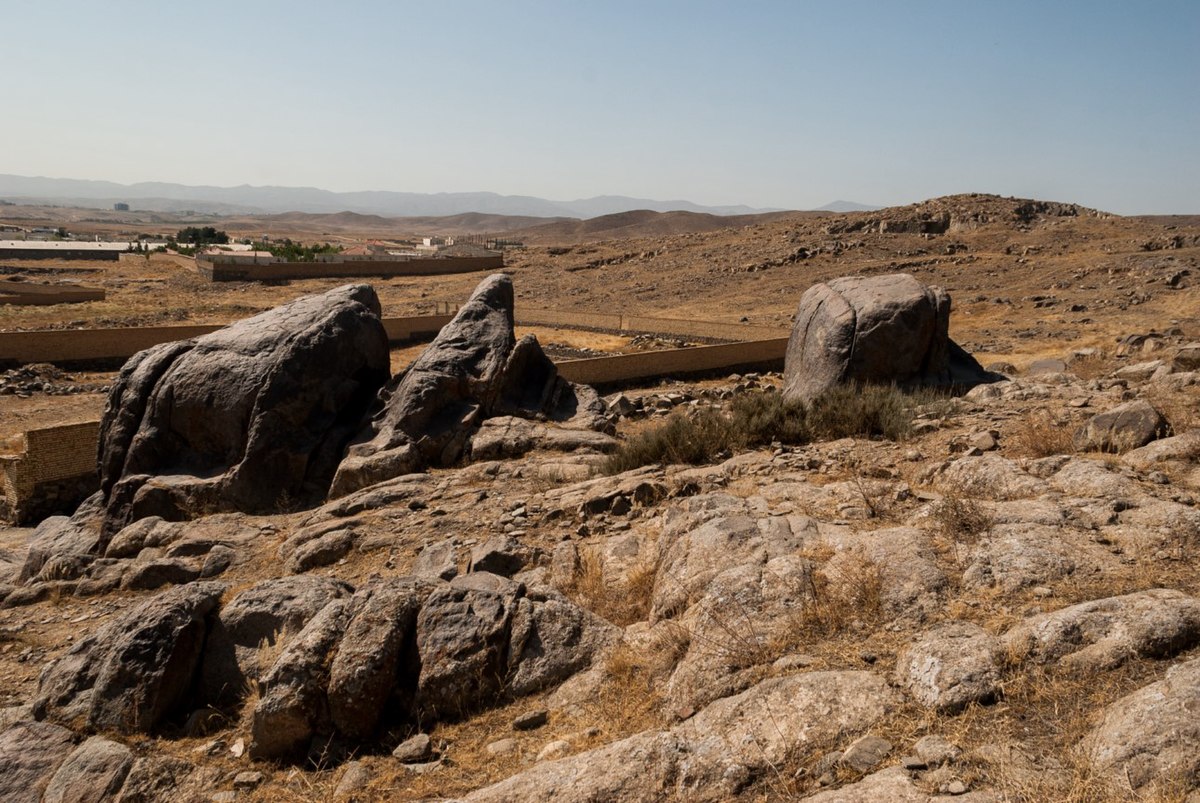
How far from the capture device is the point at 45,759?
5984 mm

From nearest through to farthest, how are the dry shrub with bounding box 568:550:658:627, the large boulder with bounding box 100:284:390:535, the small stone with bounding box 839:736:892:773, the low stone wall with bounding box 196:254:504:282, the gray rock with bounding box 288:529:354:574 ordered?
the small stone with bounding box 839:736:892:773, the dry shrub with bounding box 568:550:658:627, the gray rock with bounding box 288:529:354:574, the large boulder with bounding box 100:284:390:535, the low stone wall with bounding box 196:254:504:282

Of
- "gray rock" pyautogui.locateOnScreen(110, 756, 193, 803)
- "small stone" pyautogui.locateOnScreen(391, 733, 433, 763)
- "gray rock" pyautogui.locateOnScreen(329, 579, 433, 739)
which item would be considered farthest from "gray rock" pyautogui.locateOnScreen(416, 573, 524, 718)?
"gray rock" pyautogui.locateOnScreen(110, 756, 193, 803)

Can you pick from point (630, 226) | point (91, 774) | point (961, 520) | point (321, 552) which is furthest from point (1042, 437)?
point (630, 226)

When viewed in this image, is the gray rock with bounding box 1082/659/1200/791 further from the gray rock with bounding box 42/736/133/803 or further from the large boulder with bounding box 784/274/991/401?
the large boulder with bounding box 784/274/991/401

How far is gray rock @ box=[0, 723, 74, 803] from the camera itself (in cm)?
574

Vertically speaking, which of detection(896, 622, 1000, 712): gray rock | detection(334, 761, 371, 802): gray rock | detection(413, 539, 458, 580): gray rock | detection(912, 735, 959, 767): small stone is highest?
detection(896, 622, 1000, 712): gray rock

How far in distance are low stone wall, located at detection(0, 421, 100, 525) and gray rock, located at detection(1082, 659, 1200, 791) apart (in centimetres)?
1559

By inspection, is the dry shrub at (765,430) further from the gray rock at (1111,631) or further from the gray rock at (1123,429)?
the gray rock at (1111,631)

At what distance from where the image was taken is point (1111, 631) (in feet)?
15.1

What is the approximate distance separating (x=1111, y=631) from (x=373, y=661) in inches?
187

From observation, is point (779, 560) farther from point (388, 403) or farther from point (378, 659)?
point (388, 403)

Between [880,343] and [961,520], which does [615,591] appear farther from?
[880,343]

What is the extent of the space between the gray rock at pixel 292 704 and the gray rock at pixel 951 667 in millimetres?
3957

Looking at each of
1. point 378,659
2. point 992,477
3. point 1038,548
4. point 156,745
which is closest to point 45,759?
point 156,745
